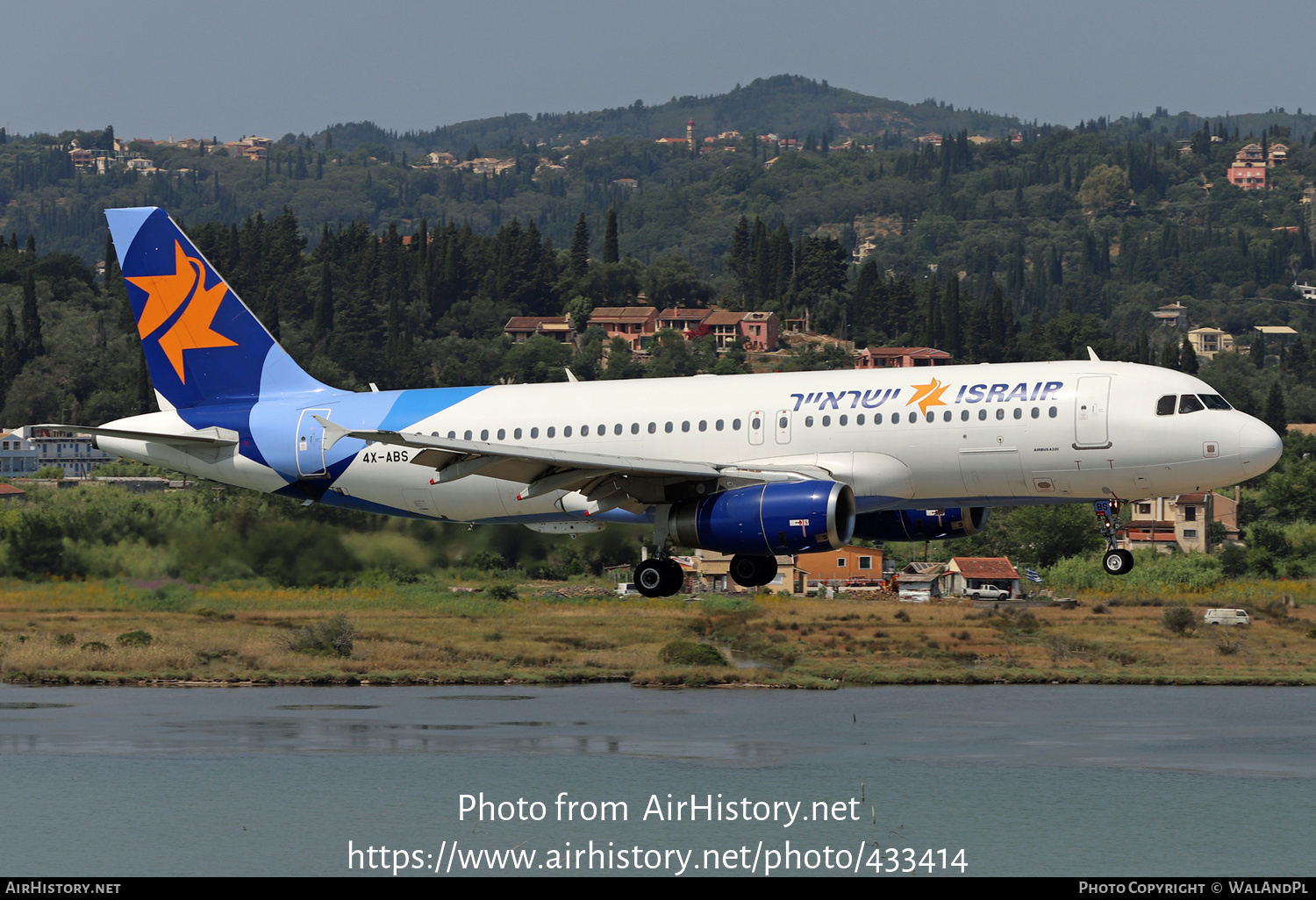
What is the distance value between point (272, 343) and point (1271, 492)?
152 meters

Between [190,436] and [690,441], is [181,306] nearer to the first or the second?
[190,436]

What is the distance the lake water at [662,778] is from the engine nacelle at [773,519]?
17882 mm

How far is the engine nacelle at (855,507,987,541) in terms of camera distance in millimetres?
49031

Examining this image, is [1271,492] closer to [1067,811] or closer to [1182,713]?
[1182,713]

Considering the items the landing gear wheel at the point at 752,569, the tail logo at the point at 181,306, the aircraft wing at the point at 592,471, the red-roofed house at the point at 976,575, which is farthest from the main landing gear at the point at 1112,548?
the red-roofed house at the point at 976,575

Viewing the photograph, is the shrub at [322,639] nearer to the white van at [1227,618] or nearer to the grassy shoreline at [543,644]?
the grassy shoreline at [543,644]

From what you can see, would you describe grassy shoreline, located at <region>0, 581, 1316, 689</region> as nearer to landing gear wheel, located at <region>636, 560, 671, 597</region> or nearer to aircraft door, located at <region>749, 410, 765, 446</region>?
landing gear wheel, located at <region>636, 560, 671, 597</region>

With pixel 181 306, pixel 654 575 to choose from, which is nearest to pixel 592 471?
pixel 654 575

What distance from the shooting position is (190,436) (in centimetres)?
5184

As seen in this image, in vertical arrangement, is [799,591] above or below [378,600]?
below

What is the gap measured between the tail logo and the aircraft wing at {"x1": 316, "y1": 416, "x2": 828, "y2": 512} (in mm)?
8162
